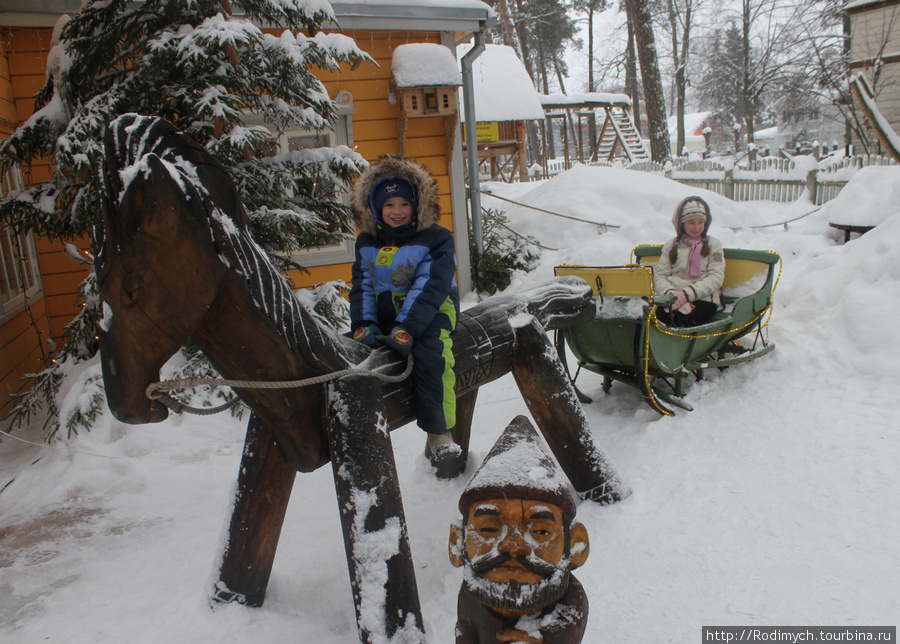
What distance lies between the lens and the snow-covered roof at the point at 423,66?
695cm

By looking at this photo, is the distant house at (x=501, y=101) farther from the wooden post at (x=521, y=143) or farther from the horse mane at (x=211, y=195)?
the horse mane at (x=211, y=195)

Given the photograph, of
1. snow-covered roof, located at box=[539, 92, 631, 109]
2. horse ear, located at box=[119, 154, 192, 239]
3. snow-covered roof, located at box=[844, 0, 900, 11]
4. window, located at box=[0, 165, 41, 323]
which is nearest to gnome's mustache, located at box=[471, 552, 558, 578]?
horse ear, located at box=[119, 154, 192, 239]

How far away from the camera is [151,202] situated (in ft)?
5.42

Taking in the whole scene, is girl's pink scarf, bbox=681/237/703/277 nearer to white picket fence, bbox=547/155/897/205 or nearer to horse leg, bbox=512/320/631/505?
horse leg, bbox=512/320/631/505

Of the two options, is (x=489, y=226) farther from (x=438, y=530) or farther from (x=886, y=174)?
(x=438, y=530)

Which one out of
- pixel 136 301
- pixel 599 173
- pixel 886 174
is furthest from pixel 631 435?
pixel 599 173

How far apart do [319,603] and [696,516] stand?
6.86 ft

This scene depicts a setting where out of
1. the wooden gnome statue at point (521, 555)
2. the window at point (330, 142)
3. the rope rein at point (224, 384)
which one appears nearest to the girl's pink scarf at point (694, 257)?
the rope rein at point (224, 384)

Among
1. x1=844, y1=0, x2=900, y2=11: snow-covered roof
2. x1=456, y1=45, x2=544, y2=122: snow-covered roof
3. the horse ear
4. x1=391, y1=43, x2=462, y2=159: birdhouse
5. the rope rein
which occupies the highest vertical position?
x1=844, y1=0, x2=900, y2=11: snow-covered roof

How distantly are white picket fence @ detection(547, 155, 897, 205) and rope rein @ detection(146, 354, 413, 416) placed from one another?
12701mm

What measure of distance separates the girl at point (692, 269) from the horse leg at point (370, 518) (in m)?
3.43

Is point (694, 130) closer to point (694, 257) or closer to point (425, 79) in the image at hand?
point (425, 79)

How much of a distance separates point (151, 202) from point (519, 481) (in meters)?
1.22

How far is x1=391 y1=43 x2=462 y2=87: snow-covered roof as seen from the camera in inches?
273
